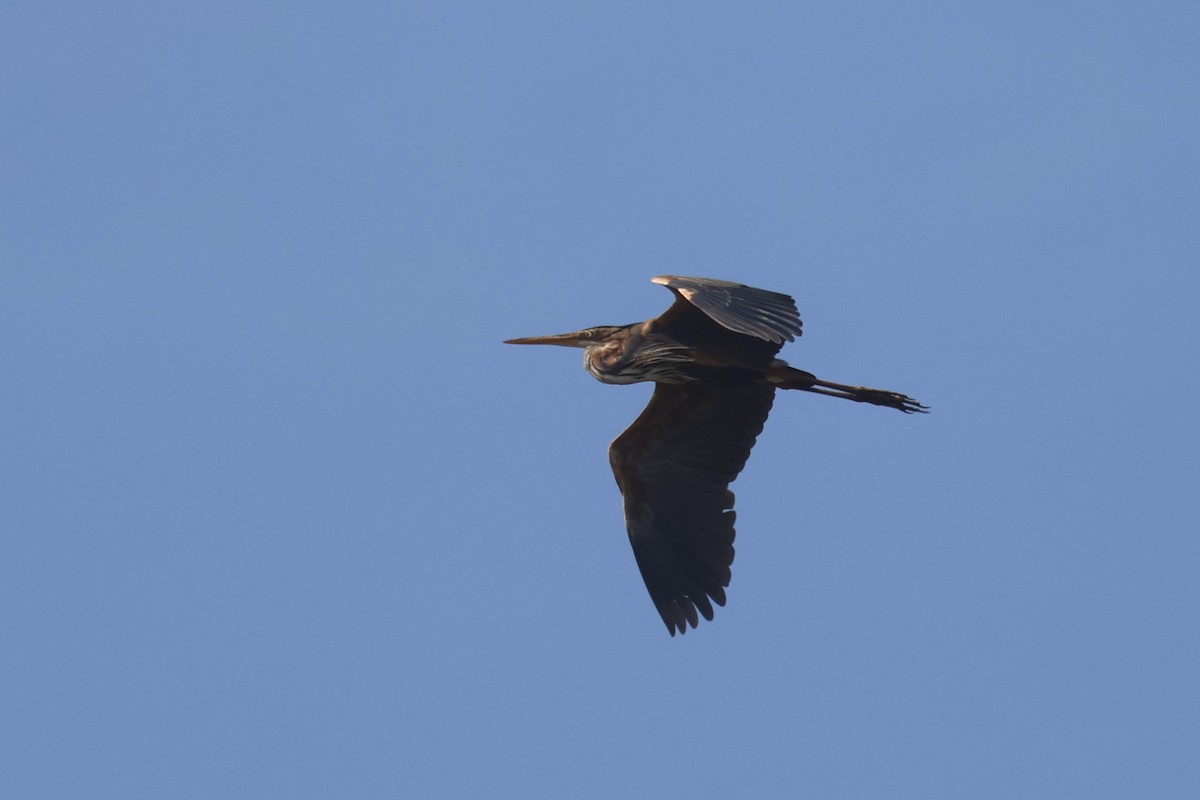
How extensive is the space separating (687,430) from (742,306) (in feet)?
6.66

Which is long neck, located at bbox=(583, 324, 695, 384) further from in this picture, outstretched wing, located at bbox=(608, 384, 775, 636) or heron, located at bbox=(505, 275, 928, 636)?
outstretched wing, located at bbox=(608, 384, 775, 636)

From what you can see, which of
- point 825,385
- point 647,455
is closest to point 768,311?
point 825,385

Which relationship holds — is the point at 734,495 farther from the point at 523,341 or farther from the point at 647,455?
the point at 523,341

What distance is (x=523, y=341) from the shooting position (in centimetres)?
1363

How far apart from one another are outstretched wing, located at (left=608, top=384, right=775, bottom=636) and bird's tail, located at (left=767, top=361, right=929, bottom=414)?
0.23m

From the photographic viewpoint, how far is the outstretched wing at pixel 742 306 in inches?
423

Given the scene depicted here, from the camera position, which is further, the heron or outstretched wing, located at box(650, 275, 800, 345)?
the heron

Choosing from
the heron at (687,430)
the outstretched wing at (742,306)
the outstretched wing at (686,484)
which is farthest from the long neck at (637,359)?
the outstretched wing at (742,306)

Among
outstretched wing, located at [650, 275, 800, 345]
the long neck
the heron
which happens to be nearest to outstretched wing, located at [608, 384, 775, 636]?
the heron

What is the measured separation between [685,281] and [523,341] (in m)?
2.40

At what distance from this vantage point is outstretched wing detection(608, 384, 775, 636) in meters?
12.7

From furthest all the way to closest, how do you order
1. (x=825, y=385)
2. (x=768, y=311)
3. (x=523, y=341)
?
(x=523, y=341)
(x=825, y=385)
(x=768, y=311)

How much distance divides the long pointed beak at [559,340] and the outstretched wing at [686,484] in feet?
2.52

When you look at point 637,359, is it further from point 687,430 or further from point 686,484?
point 686,484
